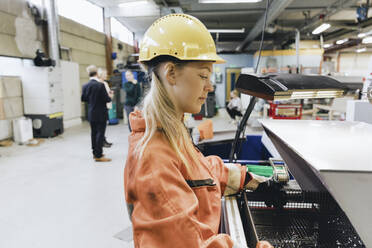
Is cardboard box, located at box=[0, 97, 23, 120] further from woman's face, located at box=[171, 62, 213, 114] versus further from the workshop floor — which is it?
woman's face, located at box=[171, 62, 213, 114]

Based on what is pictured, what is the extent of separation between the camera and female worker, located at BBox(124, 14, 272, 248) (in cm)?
64

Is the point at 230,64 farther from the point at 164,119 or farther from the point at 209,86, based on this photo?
the point at 164,119

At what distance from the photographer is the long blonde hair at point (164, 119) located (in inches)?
30.3

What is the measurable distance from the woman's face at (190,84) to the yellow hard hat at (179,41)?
0.03 meters

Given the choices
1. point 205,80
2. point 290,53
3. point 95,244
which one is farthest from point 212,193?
point 290,53

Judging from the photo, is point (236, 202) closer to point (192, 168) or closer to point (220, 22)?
point (192, 168)

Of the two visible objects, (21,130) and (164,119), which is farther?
(21,130)

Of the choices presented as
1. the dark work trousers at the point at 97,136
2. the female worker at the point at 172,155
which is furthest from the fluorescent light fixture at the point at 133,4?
the female worker at the point at 172,155

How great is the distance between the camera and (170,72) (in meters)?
0.80

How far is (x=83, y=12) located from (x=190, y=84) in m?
8.60

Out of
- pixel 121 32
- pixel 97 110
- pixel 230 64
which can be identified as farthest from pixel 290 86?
pixel 230 64

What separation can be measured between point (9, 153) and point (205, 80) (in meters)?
4.99

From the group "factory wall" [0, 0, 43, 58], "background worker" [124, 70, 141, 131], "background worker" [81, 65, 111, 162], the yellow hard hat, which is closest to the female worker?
the yellow hard hat

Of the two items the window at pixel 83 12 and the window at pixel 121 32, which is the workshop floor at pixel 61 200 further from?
the window at pixel 121 32
